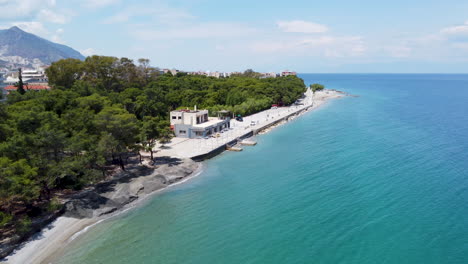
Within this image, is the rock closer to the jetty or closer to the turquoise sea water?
the turquoise sea water

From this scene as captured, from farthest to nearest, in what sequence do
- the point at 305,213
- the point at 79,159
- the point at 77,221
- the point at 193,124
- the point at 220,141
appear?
1. the point at 193,124
2. the point at 220,141
3. the point at 79,159
4. the point at 305,213
5. the point at 77,221

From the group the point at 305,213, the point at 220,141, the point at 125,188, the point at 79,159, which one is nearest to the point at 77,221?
the point at 125,188

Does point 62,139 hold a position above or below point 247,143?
above

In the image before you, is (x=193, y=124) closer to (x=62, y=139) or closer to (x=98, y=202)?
(x=62, y=139)

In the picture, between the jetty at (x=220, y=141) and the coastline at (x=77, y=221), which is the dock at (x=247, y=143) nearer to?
the jetty at (x=220, y=141)

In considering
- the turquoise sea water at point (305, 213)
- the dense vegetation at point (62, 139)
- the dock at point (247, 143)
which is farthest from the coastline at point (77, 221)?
the dock at point (247, 143)

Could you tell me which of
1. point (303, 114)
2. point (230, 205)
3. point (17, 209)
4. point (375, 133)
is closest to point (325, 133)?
point (375, 133)
